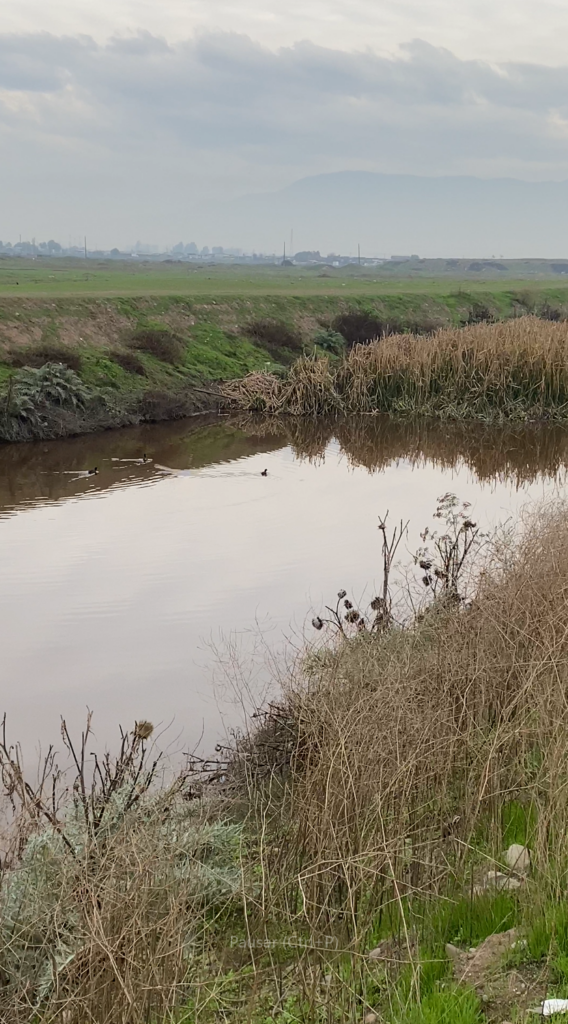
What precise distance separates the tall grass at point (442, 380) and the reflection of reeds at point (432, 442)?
0.50 m

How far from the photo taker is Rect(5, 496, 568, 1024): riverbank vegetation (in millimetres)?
4258

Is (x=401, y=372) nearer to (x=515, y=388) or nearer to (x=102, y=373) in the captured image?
(x=515, y=388)

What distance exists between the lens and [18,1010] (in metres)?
4.67

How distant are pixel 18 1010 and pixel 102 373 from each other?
21.5m

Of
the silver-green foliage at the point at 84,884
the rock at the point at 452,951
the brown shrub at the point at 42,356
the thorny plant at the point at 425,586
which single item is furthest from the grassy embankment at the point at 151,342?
the rock at the point at 452,951

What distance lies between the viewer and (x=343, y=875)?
15.1 feet

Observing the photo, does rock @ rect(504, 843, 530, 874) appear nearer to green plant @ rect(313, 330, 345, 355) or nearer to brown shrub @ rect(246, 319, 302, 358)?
brown shrub @ rect(246, 319, 302, 358)

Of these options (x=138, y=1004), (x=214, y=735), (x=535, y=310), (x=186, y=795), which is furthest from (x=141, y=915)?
(x=535, y=310)

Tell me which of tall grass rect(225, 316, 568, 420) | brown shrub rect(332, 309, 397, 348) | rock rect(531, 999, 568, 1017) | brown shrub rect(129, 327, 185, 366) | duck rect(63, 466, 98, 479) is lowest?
rock rect(531, 999, 568, 1017)

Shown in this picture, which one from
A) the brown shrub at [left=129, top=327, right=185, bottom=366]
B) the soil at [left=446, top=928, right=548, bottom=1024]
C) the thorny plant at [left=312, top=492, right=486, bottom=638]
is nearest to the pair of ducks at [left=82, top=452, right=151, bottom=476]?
the brown shrub at [left=129, top=327, right=185, bottom=366]

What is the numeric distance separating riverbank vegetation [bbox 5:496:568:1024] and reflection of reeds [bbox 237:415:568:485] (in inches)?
494

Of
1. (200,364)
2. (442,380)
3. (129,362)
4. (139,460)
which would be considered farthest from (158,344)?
(139,460)

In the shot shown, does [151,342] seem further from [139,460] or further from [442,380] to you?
[139,460]

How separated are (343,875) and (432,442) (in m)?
18.4
